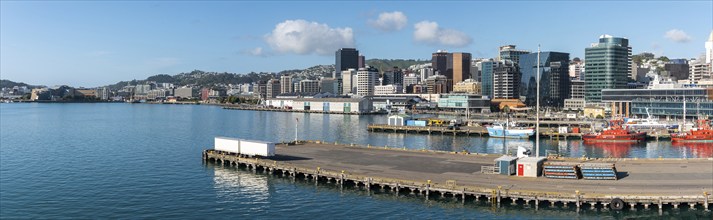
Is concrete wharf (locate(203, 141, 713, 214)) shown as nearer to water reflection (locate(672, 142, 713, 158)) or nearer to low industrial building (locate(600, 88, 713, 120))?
water reflection (locate(672, 142, 713, 158))

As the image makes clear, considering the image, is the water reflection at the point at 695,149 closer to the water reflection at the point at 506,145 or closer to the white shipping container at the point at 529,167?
the water reflection at the point at 506,145

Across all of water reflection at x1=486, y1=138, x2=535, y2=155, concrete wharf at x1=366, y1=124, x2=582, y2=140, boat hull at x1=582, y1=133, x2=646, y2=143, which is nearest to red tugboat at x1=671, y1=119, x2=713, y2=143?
boat hull at x1=582, y1=133, x2=646, y2=143

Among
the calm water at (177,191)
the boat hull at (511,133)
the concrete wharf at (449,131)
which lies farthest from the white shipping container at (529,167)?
the concrete wharf at (449,131)

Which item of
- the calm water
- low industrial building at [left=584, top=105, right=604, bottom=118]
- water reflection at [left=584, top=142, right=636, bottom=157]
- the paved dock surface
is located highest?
low industrial building at [left=584, top=105, right=604, bottom=118]

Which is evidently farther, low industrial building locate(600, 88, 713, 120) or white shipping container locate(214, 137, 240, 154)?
low industrial building locate(600, 88, 713, 120)

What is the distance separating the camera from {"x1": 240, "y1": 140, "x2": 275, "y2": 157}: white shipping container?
59219 millimetres

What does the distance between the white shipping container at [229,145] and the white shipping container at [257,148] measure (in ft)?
2.49

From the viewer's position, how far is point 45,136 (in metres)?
102

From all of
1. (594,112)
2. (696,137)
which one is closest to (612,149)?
(696,137)

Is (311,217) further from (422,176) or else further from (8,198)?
(8,198)

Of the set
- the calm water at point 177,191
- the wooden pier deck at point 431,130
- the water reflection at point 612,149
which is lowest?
the calm water at point 177,191

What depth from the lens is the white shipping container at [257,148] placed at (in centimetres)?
5922

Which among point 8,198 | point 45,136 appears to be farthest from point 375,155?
point 45,136

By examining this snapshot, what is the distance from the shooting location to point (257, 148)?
59938 mm
